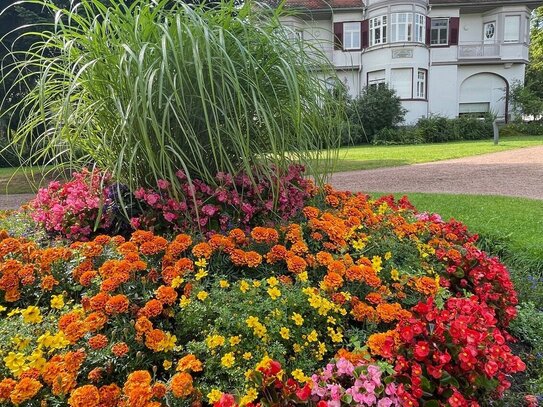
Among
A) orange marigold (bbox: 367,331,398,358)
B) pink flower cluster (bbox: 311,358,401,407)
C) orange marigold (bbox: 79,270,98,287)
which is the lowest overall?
pink flower cluster (bbox: 311,358,401,407)

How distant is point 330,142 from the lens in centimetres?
270

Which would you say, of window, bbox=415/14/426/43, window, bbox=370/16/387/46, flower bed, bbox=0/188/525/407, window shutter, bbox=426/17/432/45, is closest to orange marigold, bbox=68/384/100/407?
flower bed, bbox=0/188/525/407

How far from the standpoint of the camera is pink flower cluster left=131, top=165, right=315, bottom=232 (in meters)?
2.04

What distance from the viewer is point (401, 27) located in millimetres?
20719

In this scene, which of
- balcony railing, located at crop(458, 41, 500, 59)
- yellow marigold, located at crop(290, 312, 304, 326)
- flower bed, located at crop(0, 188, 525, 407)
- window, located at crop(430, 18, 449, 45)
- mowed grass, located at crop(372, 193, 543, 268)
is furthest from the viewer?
window, located at crop(430, 18, 449, 45)

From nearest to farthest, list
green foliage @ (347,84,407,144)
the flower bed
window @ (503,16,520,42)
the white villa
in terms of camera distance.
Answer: the flower bed → green foliage @ (347,84,407,144) → the white villa → window @ (503,16,520,42)

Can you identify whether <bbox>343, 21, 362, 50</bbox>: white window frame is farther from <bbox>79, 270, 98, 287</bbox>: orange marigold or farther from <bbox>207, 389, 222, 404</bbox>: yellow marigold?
<bbox>207, 389, 222, 404</bbox>: yellow marigold

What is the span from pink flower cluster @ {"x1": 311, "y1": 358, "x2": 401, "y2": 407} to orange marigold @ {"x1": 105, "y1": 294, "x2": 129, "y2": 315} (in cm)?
65

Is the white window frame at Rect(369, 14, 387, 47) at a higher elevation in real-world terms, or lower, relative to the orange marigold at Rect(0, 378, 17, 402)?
higher

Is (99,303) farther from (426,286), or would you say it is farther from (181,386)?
(426,286)

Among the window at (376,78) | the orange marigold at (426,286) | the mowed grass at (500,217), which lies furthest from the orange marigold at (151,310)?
the window at (376,78)

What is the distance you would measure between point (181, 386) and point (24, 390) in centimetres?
41

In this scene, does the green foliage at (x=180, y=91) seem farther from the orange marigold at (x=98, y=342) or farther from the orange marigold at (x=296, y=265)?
the orange marigold at (x=98, y=342)

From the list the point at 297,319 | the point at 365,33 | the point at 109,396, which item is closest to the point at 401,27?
the point at 365,33
